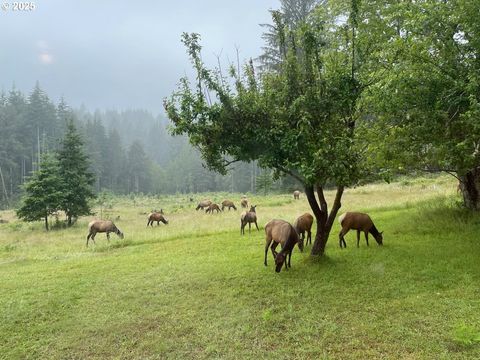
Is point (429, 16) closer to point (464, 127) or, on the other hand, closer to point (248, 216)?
point (464, 127)

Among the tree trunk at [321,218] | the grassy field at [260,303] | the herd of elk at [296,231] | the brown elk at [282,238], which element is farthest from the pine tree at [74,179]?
the tree trunk at [321,218]

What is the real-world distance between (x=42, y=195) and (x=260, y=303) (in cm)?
2644

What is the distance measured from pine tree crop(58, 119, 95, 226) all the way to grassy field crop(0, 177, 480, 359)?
17445mm

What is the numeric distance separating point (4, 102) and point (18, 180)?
89.7 ft

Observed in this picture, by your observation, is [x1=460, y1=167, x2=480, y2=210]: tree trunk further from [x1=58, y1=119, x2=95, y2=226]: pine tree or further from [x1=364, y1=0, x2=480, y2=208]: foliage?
[x1=58, y1=119, x2=95, y2=226]: pine tree

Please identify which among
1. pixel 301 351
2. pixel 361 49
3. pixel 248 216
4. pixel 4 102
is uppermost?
pixel 4 102

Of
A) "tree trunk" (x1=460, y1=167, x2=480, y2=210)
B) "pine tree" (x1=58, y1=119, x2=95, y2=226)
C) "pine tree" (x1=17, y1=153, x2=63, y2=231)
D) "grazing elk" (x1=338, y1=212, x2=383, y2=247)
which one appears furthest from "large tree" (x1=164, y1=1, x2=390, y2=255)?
"pine tree" (x1=58, y1=119, x2=95, y2=226)

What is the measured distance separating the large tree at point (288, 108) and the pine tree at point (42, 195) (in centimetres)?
2368

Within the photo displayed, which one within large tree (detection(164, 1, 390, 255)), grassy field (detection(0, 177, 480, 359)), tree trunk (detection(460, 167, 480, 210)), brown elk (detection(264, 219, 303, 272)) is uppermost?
large tree (detection(164, 1, 390, 255))

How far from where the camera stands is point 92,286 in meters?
12.0

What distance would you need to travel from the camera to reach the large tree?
33.6 feet

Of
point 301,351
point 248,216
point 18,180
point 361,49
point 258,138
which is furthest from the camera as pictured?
point 18,180

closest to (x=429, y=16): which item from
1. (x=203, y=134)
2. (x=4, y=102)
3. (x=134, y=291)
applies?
(x=203, y=134)

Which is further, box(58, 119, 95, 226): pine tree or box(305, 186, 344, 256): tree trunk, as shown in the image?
box(58, 119, 95, 226): pine tree
